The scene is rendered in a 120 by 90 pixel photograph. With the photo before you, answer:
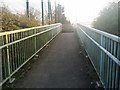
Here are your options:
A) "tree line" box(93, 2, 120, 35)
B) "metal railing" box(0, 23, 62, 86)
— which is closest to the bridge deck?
"metal railing" box(0, 23, 62, 86)

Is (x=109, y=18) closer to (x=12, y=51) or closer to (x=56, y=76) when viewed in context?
(x=56, y=76)

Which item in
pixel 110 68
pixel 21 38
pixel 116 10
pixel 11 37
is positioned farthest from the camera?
pixel 116 10

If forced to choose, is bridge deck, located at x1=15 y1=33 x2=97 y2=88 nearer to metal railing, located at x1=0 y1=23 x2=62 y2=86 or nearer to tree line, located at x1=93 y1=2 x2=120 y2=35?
metal railing, located at x1=0 y1=23 x2=62 y2=86

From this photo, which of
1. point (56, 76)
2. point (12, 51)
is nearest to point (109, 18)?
point (56, 76)

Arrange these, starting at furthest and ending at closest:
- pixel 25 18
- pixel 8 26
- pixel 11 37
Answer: pixel 25 18 → pixel 8 26 → pixel 11 37

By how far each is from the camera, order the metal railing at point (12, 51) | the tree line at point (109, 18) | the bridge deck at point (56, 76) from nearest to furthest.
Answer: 1. the metal railing at point (12, 51)
2. the bridge deck at point (56, 76)
3. the tree line at point (109, 18)

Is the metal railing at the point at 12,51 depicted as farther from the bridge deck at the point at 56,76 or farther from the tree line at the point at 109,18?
the tree line at the point at 109,18

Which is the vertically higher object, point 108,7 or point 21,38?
point 108,7

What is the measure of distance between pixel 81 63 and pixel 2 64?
3689 millimetres

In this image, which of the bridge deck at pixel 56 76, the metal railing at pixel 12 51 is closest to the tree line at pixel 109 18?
the bridge deck at pixel 56 76

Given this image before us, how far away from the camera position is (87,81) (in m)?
5.90

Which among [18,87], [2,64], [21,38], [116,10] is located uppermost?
[116,10]

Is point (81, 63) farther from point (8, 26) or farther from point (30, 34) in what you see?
point (8, 26)

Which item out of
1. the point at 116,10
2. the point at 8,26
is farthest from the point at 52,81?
the point at 116,10
